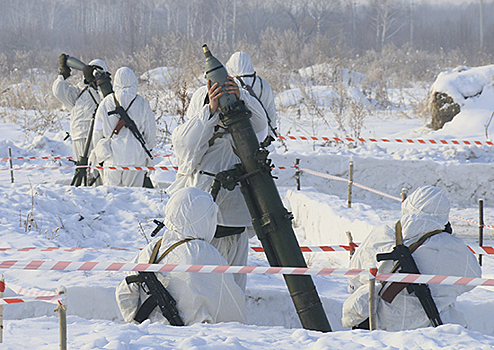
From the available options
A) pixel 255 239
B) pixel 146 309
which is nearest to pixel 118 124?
pixel 255 239

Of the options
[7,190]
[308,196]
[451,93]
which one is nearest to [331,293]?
[308,196]

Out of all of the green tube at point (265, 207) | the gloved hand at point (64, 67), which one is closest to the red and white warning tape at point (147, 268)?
the green tube at point (265, 207)

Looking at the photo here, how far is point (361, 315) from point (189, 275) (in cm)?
108

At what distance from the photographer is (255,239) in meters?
6.89

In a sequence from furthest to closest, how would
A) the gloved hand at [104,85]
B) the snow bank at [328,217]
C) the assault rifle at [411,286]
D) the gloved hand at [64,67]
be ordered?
the gloved hand at [64,67]
the gloved hand at [104,85]
the snow bank at [328,217]
the assault rifle at [411,286]

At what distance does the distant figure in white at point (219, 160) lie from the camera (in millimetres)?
3506

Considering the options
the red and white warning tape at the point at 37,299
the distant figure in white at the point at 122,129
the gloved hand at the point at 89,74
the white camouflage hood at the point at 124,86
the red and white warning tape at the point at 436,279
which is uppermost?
the gloved hand at the point at 89,74

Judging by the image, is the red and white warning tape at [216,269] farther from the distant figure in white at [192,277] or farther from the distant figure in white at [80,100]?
the distant figure in white at [80,100]

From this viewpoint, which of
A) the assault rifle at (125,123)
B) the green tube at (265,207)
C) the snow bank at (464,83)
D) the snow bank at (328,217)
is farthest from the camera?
the snow bank at (464,83)

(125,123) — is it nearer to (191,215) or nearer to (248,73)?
(248,73)

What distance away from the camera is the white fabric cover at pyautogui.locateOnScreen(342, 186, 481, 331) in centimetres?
289

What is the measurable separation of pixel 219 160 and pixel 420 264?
5.01 feet

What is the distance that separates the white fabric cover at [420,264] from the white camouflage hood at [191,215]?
0.94 m

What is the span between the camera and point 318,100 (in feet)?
48.6
